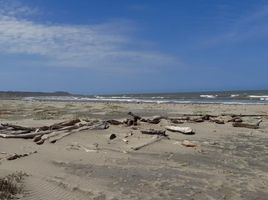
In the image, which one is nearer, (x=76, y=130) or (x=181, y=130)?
(x=76, y=130)

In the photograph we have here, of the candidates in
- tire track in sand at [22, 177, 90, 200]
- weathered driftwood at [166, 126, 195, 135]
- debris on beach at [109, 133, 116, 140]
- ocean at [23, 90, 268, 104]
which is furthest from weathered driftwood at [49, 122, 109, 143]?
ocean at [23, 90, 268, 104]

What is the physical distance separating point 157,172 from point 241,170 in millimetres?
2090

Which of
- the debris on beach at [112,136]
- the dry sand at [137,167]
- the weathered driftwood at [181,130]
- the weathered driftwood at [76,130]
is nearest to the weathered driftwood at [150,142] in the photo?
the dry sand at [137,167]

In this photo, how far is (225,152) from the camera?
1425 cm

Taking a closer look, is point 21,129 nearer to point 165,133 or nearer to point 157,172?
point 165,133

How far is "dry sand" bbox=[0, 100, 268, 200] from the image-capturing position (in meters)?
9.18

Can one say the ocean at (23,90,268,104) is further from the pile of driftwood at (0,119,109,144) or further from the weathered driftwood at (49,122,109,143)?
the pile of driftwood at (0,119,109,144)

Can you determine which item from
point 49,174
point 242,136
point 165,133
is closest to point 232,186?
point 49,174

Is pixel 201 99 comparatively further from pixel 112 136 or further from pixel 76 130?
pixel 112 136

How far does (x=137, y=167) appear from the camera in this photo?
38.0 feet

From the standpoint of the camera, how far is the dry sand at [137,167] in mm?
9180

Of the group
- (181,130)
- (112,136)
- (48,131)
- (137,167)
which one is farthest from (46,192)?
(181,130)

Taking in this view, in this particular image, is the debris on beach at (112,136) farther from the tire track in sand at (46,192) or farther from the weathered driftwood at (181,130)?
the tire track in sand at (46,192)

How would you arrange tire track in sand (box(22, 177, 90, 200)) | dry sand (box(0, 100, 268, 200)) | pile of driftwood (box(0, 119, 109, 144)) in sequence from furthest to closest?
1. pile of driftwood (box(0, 119, 109, 144))
2. dry sand (box(0, 100, 268, 200))
3. tire track in sand (box(22, 177, 90, 200))
